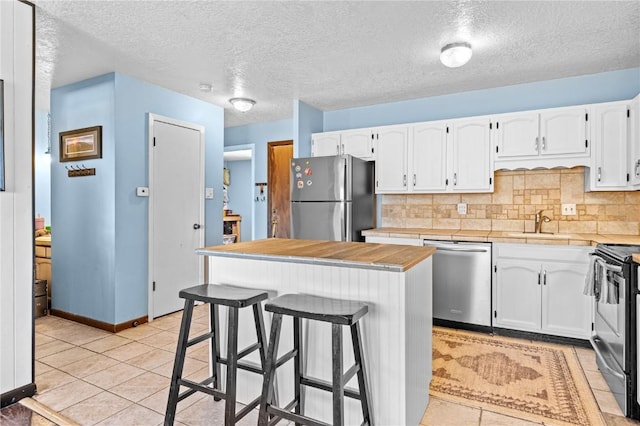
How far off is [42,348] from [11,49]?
234cm

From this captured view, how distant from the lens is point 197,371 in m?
2.64

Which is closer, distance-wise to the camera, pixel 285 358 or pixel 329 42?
pixel 285 358

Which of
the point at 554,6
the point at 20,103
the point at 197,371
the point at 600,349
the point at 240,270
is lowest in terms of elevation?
the point at 197,371

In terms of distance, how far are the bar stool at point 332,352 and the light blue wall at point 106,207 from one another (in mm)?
2437

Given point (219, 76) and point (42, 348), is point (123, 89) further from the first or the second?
point (42, 348)

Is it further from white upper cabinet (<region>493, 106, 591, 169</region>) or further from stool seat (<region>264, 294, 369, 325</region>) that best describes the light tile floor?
white upper cabinet (<region>493, 106, 591, 169</region>)

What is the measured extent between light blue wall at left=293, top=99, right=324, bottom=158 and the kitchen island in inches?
91.8

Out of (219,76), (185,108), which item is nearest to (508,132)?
(219,76)

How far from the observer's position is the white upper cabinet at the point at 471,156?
371 centimetres

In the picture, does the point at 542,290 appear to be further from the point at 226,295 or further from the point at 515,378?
the point at 226,295

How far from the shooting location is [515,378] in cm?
256

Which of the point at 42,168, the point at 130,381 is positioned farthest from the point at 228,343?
the point at 42,168

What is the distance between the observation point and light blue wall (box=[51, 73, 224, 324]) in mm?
3477

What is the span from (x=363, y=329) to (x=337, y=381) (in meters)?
0.36
